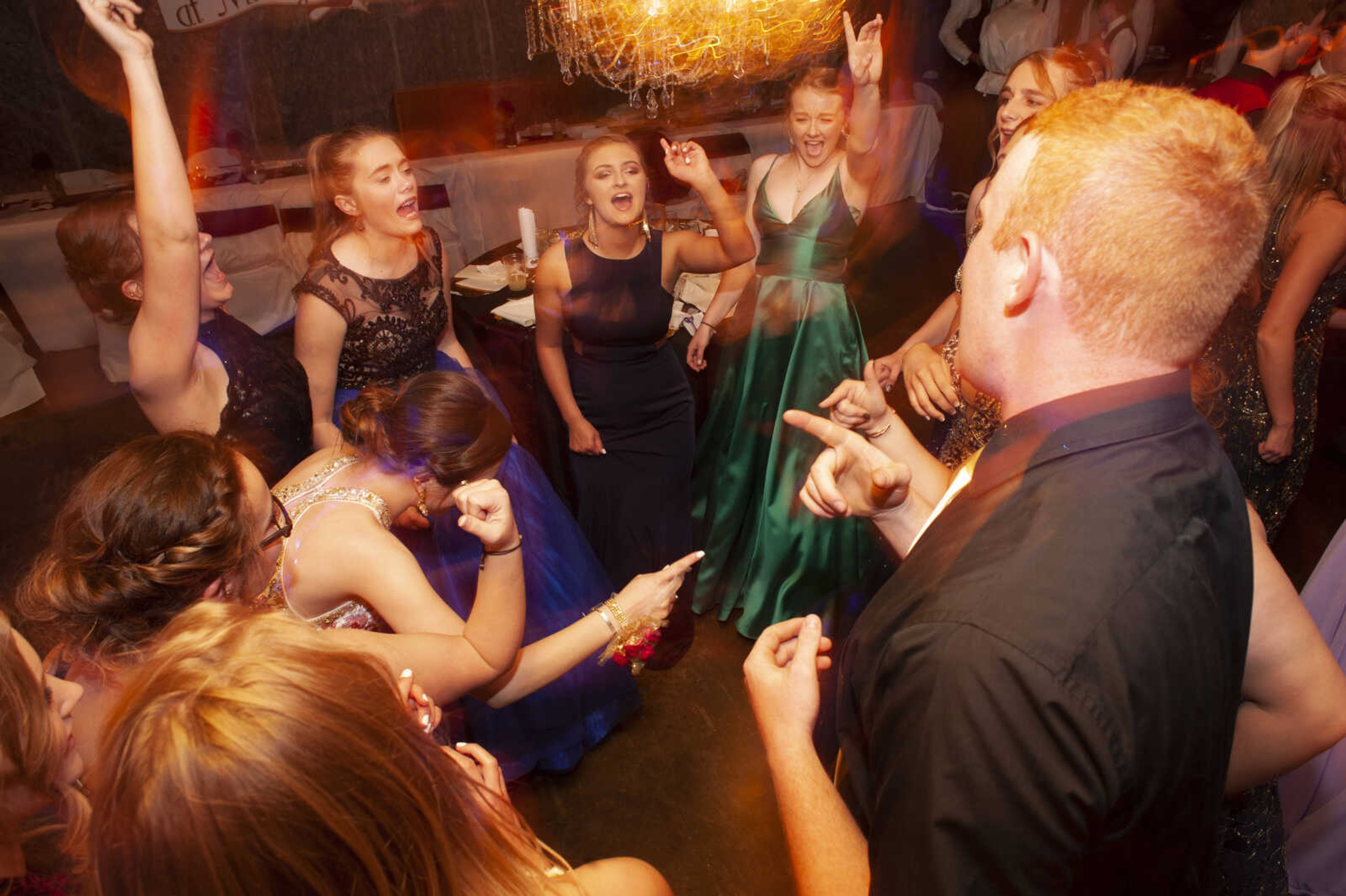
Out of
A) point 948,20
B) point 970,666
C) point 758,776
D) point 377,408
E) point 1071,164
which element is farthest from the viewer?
point 948,20

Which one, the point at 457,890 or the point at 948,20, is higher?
the point at 948,20

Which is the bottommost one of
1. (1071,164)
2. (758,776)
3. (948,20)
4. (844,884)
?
(758,776)

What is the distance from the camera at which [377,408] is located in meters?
1.63

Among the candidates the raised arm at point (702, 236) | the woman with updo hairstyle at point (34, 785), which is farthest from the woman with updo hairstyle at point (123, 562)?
the raised arm at point (702, 236)

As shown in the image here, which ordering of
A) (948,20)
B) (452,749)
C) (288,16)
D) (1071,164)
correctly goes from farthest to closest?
(948,20), (288,16), (452,749), (1071,164)

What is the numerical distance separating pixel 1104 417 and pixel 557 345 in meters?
1.95

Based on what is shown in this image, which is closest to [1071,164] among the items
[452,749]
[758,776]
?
[452,749]

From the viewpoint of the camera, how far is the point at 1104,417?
0.78 metres

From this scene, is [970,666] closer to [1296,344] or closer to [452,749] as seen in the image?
[452,749]

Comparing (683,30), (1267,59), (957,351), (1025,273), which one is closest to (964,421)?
(957,351)

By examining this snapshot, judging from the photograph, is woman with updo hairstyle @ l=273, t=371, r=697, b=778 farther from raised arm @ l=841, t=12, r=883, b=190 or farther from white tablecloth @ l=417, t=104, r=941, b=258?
white tablecloth @ l=417, t=104, r=941, b=258

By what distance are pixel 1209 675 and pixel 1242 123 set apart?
60cm

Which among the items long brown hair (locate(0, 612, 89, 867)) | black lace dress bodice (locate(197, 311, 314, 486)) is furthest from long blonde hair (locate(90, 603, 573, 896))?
black lace dress bodice (locate(197, 311, 314, 486))

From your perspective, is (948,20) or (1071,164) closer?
(1071,164)
